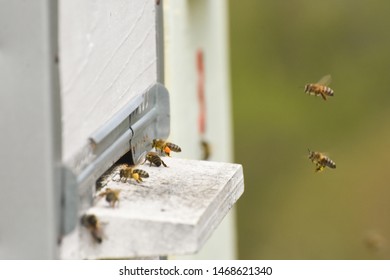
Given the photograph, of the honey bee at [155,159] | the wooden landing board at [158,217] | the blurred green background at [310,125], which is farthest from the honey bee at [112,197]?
the blurred green background at [310,125]

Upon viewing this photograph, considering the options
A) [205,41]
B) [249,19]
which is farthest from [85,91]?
[249,19]

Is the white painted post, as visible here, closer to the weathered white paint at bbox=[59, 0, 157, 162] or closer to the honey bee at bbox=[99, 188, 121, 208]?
the weathered white paint at bbox=[59, 0, 157, 162]

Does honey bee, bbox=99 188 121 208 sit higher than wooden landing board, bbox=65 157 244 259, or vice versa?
honey bee, bbox=99 188 121 208

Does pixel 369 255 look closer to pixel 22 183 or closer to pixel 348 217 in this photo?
pixel 348 217

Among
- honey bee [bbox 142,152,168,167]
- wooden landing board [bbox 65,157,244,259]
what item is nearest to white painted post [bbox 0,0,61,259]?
wooden landing board [bbox 65,157,244,259]

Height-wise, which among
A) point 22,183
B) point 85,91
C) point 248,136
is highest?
point 85,91

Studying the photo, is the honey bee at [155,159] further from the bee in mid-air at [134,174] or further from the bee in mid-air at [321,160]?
the bee in mid-air at [321,160]

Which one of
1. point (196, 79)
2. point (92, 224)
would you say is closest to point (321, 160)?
point (196, 79)
